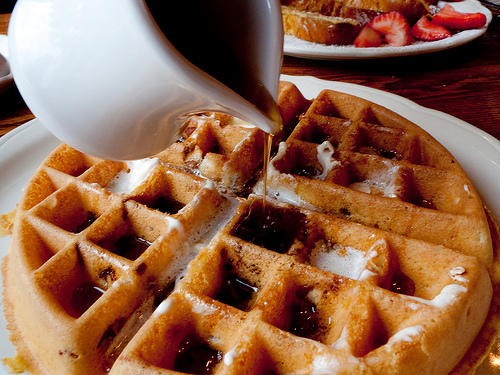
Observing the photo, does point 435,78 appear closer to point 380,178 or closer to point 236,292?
point 380,178

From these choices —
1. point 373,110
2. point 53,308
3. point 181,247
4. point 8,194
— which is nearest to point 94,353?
point 53,308

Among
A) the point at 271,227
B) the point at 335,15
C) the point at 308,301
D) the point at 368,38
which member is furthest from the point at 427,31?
the point at 308,301

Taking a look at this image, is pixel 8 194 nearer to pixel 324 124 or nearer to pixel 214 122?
pixel 214 122

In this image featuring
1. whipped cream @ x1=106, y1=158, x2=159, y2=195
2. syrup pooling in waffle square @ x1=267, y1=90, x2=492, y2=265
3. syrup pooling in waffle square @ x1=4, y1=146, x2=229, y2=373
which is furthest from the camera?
whipped cream @ x1=106, y1=158, x2=159, y2=195

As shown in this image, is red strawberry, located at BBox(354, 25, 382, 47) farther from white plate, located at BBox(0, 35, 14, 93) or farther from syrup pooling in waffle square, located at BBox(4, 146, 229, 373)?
white plate, located at BBox(0, 35, 14, 93)

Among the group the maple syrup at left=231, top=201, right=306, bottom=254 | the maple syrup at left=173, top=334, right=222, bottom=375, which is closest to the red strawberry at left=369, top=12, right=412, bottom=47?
the maple syrup at left=231, top=201, right=306, bottom=254

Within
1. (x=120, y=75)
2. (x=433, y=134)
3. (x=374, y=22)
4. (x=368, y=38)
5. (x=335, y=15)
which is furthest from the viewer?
(x=335, y=15)
